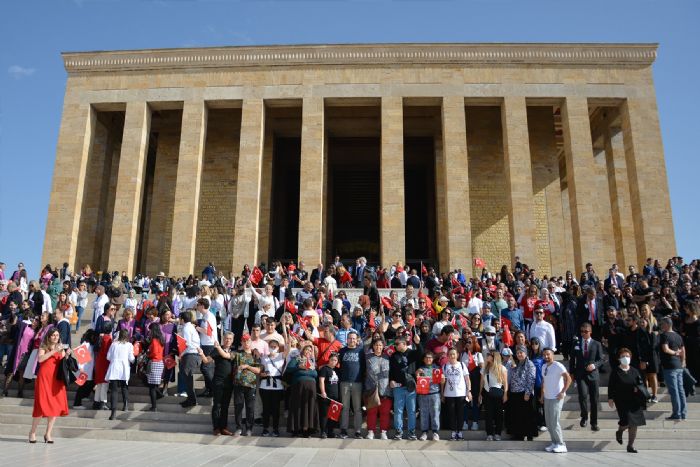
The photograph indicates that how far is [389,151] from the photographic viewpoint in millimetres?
22688

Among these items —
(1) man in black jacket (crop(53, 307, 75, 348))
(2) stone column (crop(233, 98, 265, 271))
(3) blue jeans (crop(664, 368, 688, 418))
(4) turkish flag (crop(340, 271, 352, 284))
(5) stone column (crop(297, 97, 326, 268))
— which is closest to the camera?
(3) blue jeans (crop(664, 368, 688, 418))

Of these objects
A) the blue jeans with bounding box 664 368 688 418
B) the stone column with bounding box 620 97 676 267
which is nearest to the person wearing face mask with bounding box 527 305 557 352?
the blue jeans with bounding box 664 368 688 418

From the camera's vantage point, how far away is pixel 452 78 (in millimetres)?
23188

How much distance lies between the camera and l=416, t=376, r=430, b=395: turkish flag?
8414 millimetres

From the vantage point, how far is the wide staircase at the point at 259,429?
27.0 ft

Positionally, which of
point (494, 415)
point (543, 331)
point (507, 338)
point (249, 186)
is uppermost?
point (249, 186)

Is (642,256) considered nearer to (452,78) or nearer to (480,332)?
(452,78)

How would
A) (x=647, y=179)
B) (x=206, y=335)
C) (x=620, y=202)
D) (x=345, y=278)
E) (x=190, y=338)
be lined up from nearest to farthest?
(x=190, y=338) < (x=206, y=335) < (x=345, y=278) < (x=647, y=179) < (x=620, y=202)

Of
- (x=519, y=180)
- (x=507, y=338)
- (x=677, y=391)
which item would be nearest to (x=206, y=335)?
(x=507, y=338)

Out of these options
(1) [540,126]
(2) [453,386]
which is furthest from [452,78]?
(2) [453,386]

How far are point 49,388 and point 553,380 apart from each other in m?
7.49

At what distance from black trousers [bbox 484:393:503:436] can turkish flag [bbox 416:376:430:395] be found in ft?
3.20

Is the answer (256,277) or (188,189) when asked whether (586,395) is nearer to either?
(256,277)

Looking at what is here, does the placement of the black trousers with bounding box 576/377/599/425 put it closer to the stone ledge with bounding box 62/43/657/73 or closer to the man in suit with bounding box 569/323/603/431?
the man in suit with bounding box 569/323/603/431
